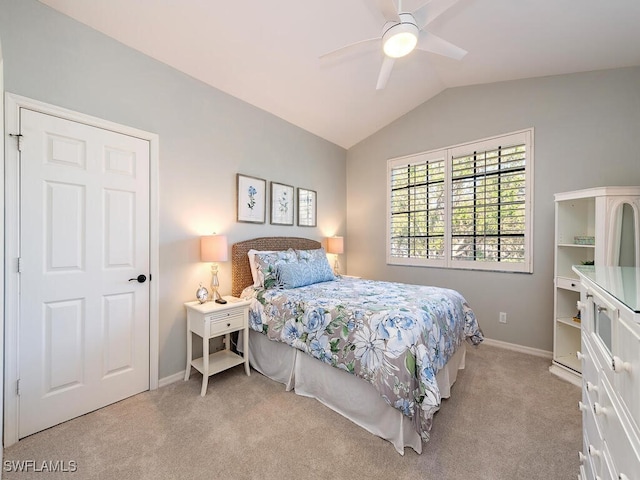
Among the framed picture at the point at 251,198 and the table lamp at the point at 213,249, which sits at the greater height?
the framed picture at the point at 251,198

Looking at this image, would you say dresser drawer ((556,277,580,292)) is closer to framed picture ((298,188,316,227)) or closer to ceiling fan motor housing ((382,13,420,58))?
ceiling fan motor housing ((382,13,420,58))

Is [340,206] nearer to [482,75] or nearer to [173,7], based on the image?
[482,75]

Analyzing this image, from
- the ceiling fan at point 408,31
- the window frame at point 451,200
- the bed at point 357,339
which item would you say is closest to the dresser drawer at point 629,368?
the bed at point 357,339

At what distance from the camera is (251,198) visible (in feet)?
10.9

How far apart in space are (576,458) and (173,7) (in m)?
4.08

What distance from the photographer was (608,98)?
9.14ft

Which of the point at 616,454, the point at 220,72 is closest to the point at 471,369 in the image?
the point at 616,454

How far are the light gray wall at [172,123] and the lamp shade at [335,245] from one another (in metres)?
0.71

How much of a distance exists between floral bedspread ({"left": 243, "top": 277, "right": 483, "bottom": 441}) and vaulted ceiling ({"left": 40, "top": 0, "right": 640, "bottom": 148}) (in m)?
1.99

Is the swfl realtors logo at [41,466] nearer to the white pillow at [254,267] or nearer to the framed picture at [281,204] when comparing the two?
the white pillow at [254,267]

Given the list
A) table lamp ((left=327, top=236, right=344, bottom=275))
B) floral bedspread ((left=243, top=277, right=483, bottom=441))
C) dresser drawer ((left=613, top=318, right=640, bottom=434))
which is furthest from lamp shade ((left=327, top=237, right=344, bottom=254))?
dresser drawer ((left=613, top=318, right=640, bottom=434))

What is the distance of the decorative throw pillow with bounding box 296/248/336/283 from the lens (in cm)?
322

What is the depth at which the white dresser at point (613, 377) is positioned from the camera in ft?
2.29

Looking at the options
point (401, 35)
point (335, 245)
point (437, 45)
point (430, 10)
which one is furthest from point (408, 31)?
point (335, 245)
